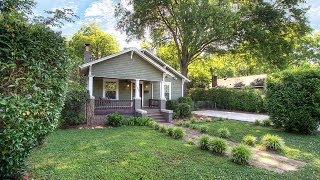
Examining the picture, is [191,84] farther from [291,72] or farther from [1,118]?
[1,118]

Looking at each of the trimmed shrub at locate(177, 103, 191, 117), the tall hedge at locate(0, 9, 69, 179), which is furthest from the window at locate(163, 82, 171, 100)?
the tall hedge at locate(0, 9, 69, 179)

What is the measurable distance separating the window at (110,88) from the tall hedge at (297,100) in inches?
453

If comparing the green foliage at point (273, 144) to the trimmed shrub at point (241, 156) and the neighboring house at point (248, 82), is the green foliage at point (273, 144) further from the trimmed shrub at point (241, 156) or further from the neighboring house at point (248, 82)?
the neighboring house at point (248, 82)

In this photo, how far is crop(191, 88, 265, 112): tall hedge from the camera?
22.6 metres

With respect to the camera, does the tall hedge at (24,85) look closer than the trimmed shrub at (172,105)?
Yes

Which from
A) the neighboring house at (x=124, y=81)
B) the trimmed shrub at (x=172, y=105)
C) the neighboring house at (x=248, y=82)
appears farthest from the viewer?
the neighboring house at (x=248, y=82)

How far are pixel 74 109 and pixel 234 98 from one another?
16.7m

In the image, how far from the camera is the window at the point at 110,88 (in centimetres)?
1902

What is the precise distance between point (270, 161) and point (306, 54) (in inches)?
1271

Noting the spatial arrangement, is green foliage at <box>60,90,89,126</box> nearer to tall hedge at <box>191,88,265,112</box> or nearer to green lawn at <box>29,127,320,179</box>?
green lawn at <box>29,127,320,179</box>

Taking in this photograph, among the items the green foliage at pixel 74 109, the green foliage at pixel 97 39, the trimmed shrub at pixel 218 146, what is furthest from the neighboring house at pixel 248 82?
the trimmed shrub at pixel 218 146

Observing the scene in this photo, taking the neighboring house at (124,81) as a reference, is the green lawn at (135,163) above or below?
below

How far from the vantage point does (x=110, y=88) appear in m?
19.3

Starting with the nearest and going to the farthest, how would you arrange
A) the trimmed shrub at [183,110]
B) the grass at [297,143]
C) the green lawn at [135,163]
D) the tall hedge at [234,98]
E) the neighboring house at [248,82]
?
the green lawn at [135,163], the grass at [297,143], the trimmed shrub at [183,110], the tall hedge at [234,98], the neighboring house at [248,82]
